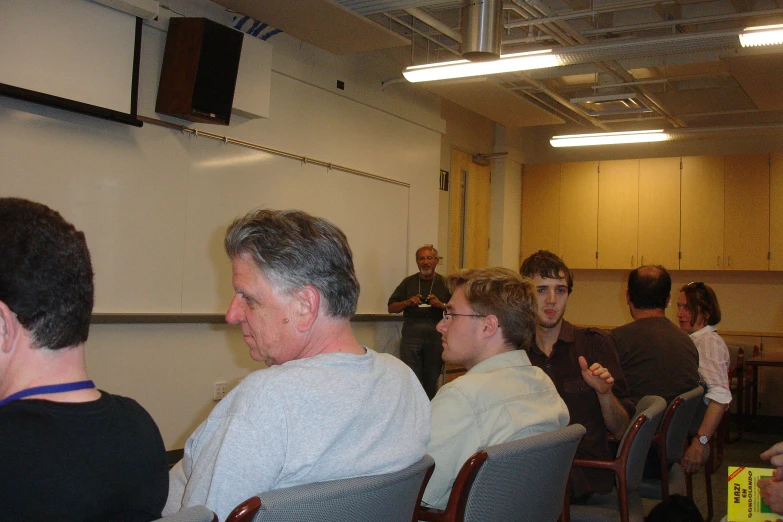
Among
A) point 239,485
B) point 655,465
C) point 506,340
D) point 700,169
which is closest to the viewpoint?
point 239,485

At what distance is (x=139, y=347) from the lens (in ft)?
16.0

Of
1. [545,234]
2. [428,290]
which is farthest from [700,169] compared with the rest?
[428,290]

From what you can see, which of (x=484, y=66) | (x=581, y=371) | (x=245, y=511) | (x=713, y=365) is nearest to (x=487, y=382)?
(x=581, y=371)

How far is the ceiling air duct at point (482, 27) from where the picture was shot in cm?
466

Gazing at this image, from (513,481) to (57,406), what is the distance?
0.97 metres

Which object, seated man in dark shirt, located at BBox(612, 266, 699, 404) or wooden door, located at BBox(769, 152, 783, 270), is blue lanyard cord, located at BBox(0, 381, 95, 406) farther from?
wooden door, located at BBox(769, 152, 783, 270)

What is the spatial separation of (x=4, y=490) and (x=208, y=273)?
4.41 meters

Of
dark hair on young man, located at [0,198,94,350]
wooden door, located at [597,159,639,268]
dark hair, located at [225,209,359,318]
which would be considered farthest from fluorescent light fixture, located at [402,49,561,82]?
dark hair on young man, located at [0,198,94,350]

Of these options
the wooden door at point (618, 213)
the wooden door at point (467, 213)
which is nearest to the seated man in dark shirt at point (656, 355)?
the wooden door at point (467, 213)

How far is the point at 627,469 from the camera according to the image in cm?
244

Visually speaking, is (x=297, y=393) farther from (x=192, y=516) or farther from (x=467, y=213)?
(x=467, y=213)

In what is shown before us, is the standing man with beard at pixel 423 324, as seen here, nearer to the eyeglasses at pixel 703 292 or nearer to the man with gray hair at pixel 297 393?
the eyeglasses at pixel 703 292

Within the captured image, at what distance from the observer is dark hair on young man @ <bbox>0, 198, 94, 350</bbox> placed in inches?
44.7

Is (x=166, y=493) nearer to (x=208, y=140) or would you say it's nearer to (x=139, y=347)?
(x=139, y=347)
